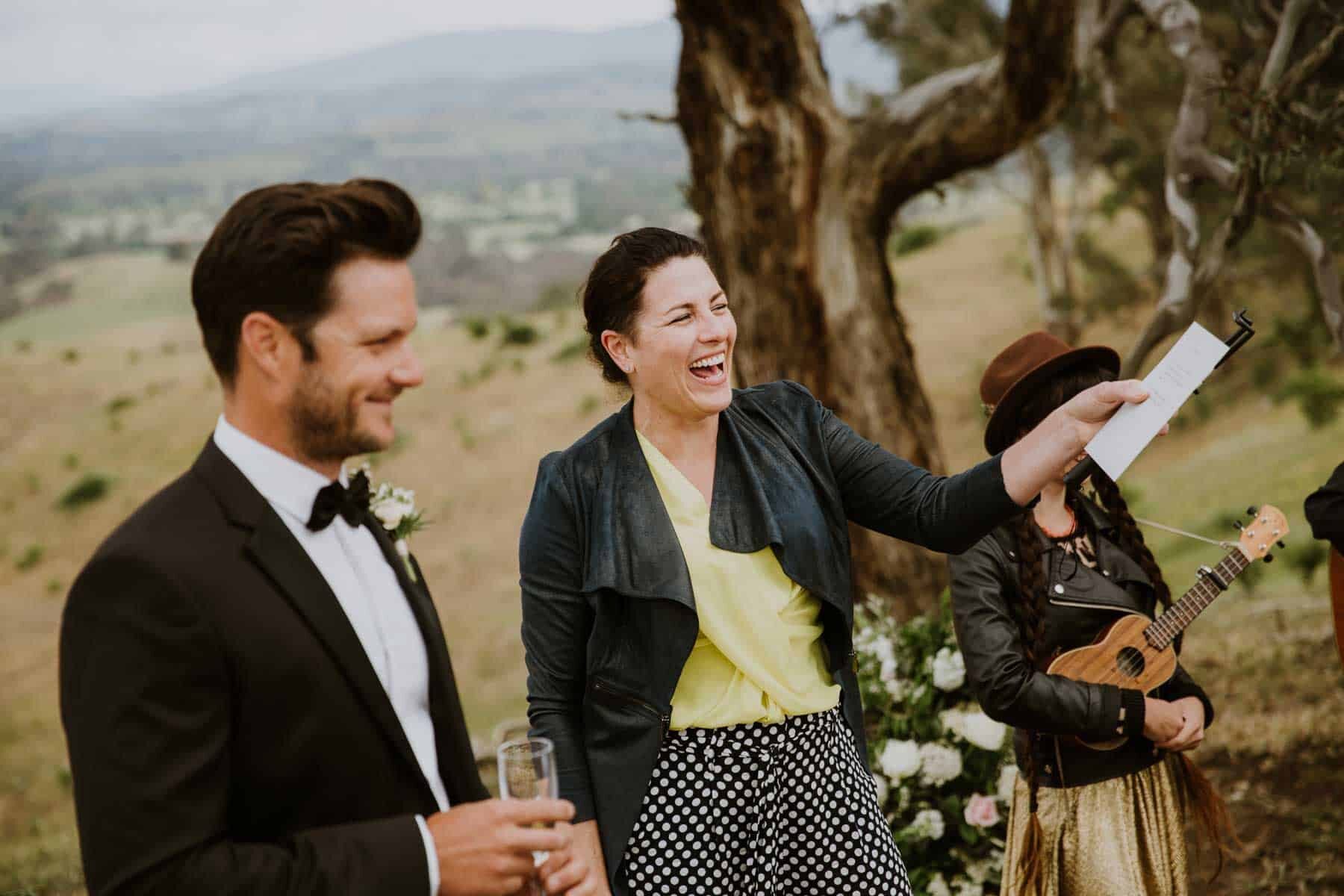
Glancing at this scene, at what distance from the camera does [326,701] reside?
1.60 meters

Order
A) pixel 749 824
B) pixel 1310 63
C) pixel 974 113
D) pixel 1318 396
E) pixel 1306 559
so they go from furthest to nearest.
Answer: pixel 1318 396 < pixel 1306 559 < pixel 974 113 < pixel 1310 63 < pixel 749 824

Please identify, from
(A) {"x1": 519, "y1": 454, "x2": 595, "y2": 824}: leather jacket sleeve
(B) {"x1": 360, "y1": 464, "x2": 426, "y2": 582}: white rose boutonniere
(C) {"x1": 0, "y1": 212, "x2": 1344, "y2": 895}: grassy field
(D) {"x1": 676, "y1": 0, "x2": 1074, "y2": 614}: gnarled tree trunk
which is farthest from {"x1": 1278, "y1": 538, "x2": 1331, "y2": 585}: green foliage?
(A) {"x1": 519, "y1": 454, "x2": 595, "y2": 824}: leather jacket sleeve

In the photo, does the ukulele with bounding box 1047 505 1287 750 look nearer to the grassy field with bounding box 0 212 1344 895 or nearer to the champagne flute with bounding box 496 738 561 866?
the grassy field with bounding box 0 212 1344 895

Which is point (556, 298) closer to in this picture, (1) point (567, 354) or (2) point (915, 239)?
(1) point (567, 354)

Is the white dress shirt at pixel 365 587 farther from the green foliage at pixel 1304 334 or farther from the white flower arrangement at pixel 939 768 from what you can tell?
the green foliage at pixel 1304 334

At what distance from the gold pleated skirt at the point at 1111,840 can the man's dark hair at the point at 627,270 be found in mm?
1466

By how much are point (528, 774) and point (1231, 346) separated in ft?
4.86

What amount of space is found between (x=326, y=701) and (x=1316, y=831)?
441 centimetres

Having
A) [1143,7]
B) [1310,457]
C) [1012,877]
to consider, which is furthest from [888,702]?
[1310,457]

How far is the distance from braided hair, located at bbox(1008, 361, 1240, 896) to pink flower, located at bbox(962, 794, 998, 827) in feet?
2.74

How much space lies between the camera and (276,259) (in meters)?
1.60

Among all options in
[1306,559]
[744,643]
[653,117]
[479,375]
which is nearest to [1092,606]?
[744,643]

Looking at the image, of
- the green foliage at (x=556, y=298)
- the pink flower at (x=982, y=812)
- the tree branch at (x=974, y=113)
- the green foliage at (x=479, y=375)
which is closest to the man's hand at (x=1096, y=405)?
the pink flower at (x=982, y=812)

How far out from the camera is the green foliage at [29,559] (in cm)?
2416
